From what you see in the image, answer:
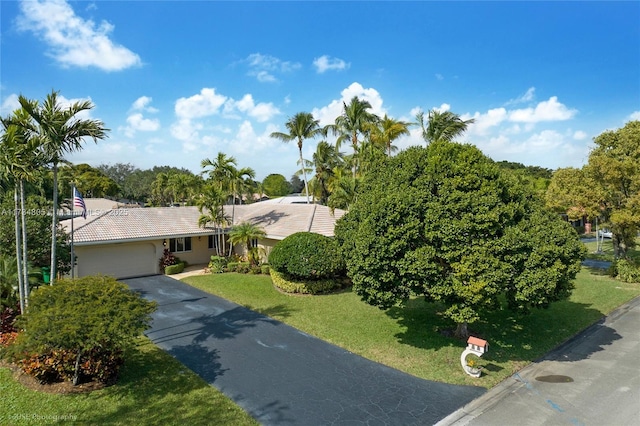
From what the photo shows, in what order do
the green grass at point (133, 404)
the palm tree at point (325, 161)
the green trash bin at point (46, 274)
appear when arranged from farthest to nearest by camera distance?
the palm tree at point (325, 161) → the green trash bin at point (46, 274) → the green grass at point (133, 404)

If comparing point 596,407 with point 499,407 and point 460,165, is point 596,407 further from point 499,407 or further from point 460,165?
point 460,165

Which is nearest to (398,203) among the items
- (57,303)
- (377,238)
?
(377,238)

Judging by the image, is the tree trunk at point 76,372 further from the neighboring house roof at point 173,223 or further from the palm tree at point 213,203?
the palm tree at point 213,203

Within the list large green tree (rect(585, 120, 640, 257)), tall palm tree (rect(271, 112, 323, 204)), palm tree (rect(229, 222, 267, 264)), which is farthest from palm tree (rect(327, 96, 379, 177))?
large green tree (rect(585, 120, 640, 257))

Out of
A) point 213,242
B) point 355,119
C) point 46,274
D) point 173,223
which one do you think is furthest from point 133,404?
point 355,119

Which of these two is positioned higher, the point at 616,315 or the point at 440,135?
the point at 440,135

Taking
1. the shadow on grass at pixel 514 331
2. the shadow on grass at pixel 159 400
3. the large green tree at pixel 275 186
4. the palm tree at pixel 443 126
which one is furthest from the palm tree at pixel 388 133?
the large green tree at pixel 275 186
